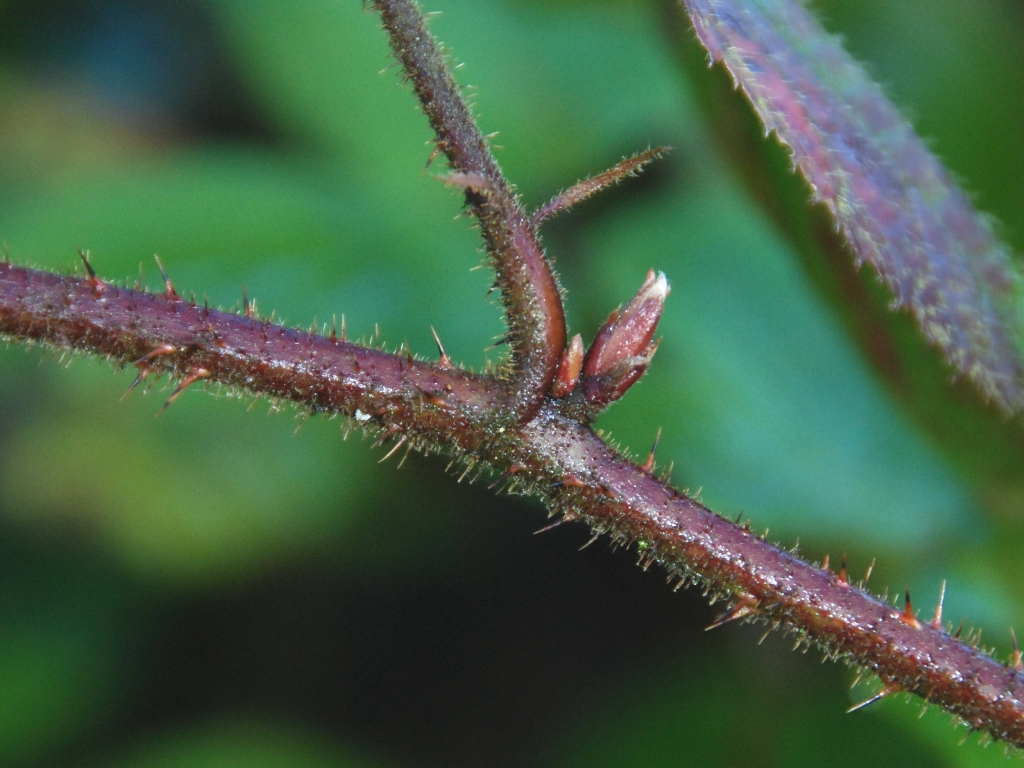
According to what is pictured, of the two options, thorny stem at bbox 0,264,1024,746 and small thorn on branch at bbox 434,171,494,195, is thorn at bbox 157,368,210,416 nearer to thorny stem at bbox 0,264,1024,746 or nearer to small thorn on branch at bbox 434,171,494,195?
thorny stem at bbox 0,264,1024,746

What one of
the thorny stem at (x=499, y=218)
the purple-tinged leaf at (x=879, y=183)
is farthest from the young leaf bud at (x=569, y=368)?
the purple-tinged leaf at (x=879, y=183)

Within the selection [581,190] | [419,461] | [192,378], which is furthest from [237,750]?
[581,190]

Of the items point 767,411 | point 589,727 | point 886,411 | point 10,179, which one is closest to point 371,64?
point 10,179

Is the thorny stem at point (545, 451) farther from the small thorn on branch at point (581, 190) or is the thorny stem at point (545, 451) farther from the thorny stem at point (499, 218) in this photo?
the small thorn on branch at point (581, 190)

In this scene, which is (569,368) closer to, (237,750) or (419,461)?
(419,461)

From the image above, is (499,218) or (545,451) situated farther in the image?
(545,451)

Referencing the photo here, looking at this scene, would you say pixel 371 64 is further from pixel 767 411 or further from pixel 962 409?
pixel 962 409
